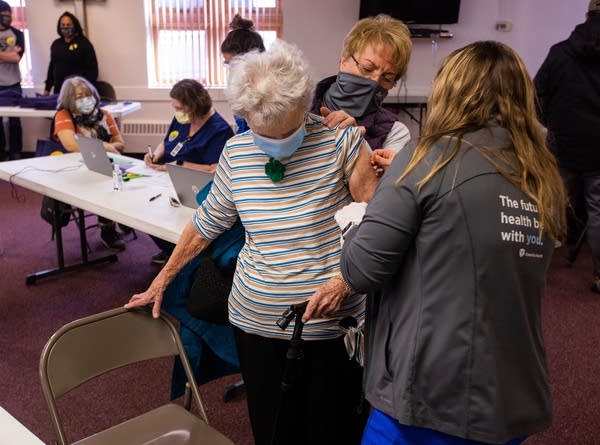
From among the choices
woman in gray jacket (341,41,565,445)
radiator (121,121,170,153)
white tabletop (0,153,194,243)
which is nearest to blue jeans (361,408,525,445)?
woman in gray jacket (341,41,565,445)

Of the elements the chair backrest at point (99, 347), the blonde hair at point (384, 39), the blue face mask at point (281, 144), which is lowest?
the chair backrest at point (99, 347)

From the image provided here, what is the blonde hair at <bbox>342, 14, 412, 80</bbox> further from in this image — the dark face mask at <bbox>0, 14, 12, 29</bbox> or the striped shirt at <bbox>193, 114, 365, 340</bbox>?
the dark face mask at <bbox>0, 14, 12, 29</bbox>

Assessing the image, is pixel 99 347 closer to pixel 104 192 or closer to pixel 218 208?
pixel 218 208

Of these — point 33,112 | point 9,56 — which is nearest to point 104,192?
point 33,112

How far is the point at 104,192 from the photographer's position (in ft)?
9.32

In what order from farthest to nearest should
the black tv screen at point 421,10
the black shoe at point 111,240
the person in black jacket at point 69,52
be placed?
the person in black jacket at point 69,52, the black tv screen at point 421,10, the black shoe at point 111,240

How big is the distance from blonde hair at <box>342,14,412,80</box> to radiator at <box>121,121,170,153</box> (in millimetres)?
5293

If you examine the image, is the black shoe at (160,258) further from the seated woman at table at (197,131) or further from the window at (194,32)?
the window at (194,32)

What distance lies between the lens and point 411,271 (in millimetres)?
1111

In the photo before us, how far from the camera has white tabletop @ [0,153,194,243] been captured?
7.97ft

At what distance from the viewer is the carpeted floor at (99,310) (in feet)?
7.70

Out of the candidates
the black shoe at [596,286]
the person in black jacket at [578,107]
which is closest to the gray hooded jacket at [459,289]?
the person in black jacket at [578,107]

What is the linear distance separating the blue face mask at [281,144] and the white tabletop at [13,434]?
76 centimetres

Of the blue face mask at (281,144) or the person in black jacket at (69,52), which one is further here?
the person in black jacket at (69,52)
